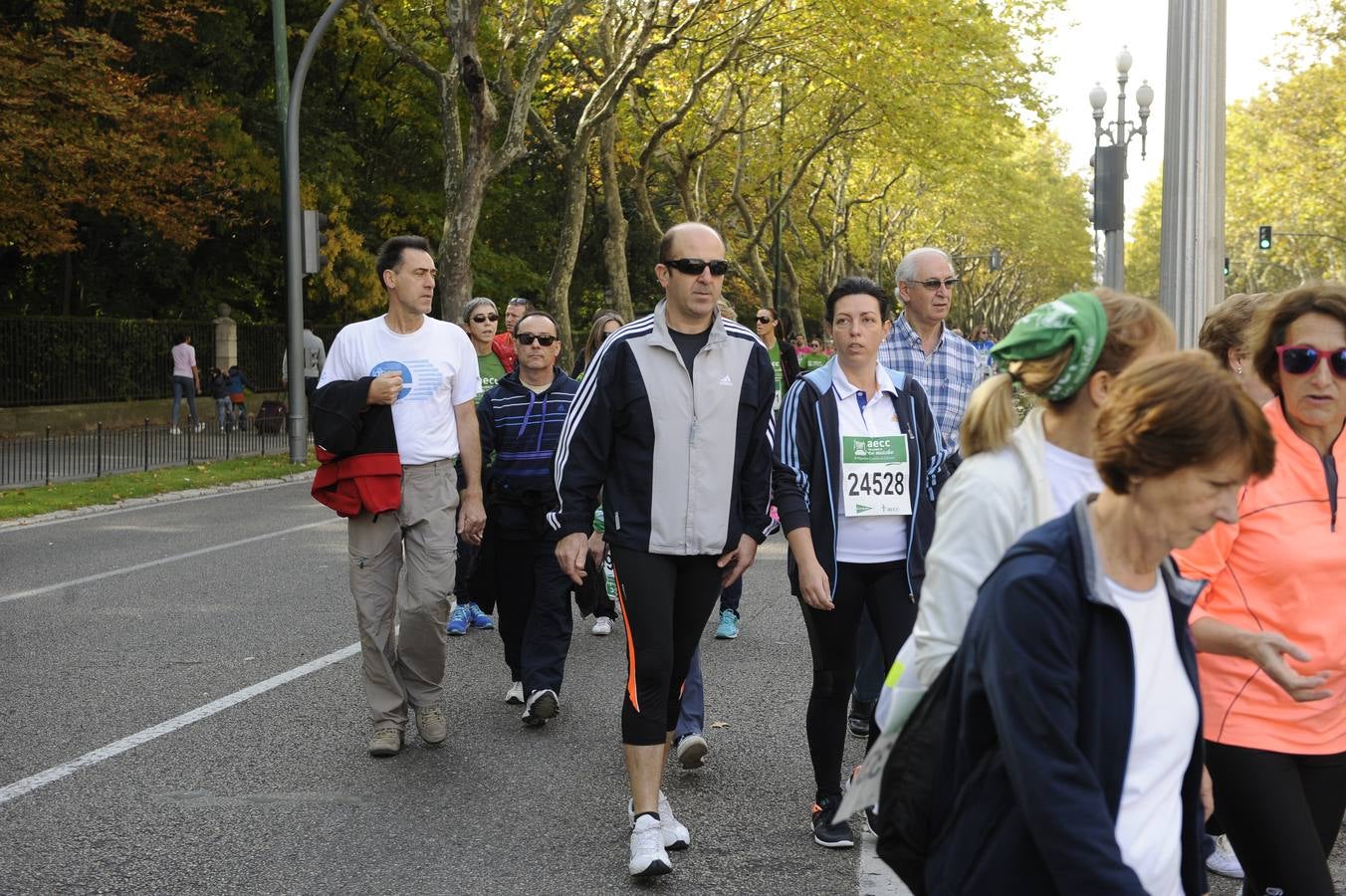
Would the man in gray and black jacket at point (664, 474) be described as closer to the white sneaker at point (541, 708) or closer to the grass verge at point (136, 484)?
the white sneaker at point (541, 708)

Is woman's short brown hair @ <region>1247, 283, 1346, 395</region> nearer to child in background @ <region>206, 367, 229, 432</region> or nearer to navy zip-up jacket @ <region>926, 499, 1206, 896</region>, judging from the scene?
navy zip-up jacket @ <region>926, 499, 1206, 896</region>

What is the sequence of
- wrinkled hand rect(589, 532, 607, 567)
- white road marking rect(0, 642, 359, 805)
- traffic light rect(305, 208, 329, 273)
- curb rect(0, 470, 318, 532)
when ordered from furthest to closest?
traffic light rect(305, 208, 329, 273)
curb rect(0, 470, 318, 532)
white road marking rect(0, 642, 359, 805)
wrinkled hand rect(589, 532, 607, 567)

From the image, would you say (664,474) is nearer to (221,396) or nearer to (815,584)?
(815,584)

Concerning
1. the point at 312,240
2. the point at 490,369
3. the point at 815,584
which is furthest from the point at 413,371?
the point at 312,240

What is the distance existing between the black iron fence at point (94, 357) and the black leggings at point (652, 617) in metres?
24.2

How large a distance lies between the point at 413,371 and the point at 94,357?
962 inches

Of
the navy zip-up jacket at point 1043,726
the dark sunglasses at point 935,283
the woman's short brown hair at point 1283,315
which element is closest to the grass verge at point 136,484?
the dark sunglasses at point 935,283

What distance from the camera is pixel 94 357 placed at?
28.7 m

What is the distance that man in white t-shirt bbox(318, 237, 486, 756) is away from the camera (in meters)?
6.19

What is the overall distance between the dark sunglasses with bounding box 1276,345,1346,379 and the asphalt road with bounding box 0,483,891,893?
2113 mm

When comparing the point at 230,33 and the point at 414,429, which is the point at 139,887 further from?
the point at 230,33

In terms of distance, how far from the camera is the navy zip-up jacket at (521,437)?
7105 millimetres

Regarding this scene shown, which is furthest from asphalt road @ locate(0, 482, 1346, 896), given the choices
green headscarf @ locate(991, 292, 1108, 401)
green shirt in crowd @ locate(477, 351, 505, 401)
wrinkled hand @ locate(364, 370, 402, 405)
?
green headscarf @ locate(991, 292, 1108, 401)

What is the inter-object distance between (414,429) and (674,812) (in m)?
1.86
